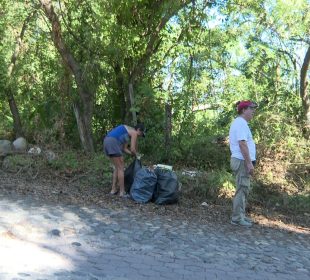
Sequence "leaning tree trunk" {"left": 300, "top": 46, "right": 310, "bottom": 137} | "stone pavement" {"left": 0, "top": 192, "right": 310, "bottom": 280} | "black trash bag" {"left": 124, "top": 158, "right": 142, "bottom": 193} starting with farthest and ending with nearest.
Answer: "leaning tree trunk" {"left": 300, "top": 46, "right": 310, "bottom": 137}
"black trash bag" {"left": 124, "top": 158, "right": 142, "bottom": 193}
"stone pavement" {"left": 0, "top": 192, "right": 310, "bottom": 280}

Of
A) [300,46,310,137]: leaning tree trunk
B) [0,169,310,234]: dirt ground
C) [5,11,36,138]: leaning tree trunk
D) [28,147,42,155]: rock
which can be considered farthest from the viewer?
[5,11,36,138]: leaning tree trunk

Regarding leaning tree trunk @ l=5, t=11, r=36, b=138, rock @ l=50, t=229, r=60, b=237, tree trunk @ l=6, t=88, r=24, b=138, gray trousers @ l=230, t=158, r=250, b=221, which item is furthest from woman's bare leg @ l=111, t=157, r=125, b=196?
tree trunk @ l=6, t=88, r=24, b=138

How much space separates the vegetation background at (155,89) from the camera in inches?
432

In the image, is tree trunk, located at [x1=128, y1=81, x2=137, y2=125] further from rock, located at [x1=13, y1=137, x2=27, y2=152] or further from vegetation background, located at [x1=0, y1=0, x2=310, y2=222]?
rock, located at [x1=13, y1=137, x2=27, y2=152]

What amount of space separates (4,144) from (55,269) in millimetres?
8985

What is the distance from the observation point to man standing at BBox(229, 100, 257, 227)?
7352 mm

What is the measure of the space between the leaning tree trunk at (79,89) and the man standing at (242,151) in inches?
220

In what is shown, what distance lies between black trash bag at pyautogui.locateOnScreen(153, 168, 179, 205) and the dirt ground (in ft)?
0.42

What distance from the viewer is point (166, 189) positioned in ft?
28.7

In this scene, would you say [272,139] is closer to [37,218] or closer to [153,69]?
[153,69]

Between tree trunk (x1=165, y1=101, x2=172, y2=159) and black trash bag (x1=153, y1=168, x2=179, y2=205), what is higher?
tree trunk (x1=165, y1=101, x2=172, y2=159)

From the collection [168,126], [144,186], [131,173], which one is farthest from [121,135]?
[168,126]

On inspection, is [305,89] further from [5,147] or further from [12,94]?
[12,94]

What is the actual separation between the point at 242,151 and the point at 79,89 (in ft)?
19.5
